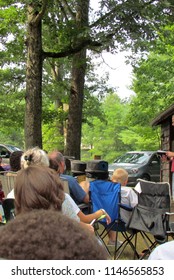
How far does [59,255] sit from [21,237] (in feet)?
0.36

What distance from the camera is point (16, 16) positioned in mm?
12781

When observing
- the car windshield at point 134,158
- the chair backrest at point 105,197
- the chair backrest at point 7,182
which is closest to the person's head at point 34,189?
the chair backrest at point 7,182

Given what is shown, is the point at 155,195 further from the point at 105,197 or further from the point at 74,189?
the point at 74,189

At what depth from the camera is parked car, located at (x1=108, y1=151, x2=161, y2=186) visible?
17.4 meters

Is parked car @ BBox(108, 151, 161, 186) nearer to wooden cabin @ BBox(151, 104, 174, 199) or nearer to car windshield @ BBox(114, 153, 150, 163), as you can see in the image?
car windshield @ BBox(114, 153, 150, 163)

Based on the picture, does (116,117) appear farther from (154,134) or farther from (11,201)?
(11,201)

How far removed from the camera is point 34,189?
2205 millimetres

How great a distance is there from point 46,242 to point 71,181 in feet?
12.2

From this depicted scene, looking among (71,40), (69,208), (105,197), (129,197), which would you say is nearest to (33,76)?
(71,40)

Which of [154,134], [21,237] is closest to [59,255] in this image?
[21,237]

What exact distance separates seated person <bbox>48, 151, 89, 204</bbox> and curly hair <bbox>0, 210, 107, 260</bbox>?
11.5 feet

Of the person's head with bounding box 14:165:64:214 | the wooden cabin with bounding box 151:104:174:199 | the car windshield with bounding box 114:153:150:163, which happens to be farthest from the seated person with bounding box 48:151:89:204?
the car windshield with bounding box 114:153:150:163

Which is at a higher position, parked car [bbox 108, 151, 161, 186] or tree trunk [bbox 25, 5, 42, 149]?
tree trunk [bbox 25, 5, 42, 149]
